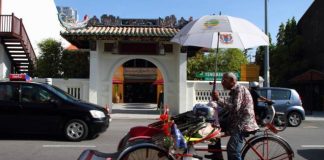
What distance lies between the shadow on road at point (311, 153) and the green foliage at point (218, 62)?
27.2 m

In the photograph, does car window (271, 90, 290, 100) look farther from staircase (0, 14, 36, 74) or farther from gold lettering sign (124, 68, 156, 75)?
gold lettering sign (124, 68, 156, 75)

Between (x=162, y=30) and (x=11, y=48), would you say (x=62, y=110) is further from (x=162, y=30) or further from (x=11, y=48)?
(x=11, y=48)

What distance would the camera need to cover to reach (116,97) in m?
45.6

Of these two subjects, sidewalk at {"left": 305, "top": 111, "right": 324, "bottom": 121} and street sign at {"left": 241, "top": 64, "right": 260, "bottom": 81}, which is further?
street sign at {"left": 241, "top": 64, "right": 260, "bottom": 81}

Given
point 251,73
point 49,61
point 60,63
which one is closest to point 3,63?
point 49,61

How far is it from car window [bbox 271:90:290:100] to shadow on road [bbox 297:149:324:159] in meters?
7.44

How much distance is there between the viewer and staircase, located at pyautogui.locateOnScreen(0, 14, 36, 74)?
78.6 ft

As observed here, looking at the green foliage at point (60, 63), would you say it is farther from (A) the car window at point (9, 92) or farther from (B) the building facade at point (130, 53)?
(A) the car window at point (9, 92)

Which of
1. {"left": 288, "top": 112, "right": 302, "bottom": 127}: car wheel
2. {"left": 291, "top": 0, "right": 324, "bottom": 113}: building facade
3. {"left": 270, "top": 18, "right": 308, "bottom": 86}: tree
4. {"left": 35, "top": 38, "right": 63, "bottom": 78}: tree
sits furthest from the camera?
{"left": 270, "top": 18, "right": 308, "bottom": 86}: tree

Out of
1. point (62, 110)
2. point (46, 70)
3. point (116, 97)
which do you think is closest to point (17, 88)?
point (62, 110)

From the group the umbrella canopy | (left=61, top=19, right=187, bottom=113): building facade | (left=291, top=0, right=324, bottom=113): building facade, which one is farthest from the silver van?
(left=291, top=0, right=324, bottom=113): building facade

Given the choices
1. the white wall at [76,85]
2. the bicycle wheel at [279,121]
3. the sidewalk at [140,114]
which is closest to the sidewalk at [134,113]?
the sidewalk at [140,114]

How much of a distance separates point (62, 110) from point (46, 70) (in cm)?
1436

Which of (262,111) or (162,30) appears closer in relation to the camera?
(262,111)
